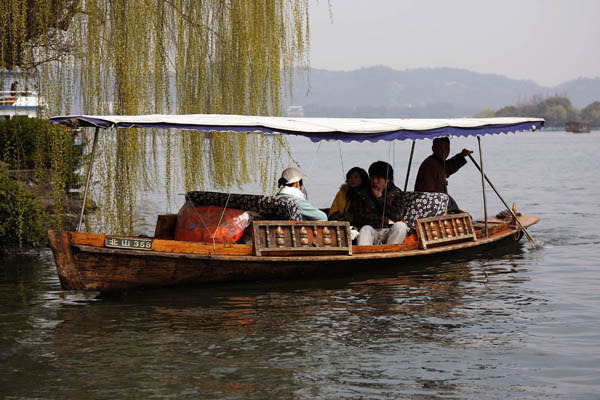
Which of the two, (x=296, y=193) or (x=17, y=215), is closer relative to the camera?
(x=296, y=193)

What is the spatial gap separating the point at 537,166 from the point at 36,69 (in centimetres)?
5285

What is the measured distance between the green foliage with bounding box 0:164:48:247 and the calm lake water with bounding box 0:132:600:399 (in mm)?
627

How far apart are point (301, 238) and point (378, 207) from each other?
6.54 ft

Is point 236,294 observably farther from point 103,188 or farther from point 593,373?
point 593,373

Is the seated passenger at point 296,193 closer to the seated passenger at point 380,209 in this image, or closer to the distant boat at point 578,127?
the seated passenger at point 380,209

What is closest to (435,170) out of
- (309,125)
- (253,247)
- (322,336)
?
(309,125)

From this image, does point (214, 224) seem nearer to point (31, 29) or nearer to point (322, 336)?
point (322, 336)

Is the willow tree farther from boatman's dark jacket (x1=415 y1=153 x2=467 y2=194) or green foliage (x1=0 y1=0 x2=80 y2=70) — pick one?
boatman's dark jacket (x1=415 y1=153 x2=467 y2=194)

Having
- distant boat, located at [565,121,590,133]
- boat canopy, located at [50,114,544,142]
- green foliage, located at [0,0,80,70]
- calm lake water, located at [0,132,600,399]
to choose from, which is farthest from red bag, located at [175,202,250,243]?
distant boat, located at [565,121,590,133]

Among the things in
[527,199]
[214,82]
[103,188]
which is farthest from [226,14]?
[527,199]

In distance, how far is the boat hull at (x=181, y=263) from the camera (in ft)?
34.1

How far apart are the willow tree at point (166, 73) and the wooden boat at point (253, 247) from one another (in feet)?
2.65

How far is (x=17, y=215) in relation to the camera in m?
14.8

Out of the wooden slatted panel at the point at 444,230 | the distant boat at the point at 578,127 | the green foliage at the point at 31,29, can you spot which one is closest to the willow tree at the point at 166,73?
the green foliage at the point at 31,29
